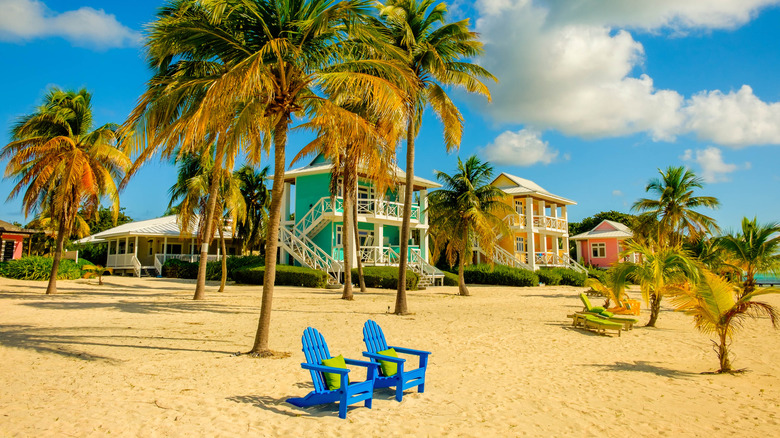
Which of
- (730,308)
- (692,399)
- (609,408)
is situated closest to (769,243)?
(730,308)

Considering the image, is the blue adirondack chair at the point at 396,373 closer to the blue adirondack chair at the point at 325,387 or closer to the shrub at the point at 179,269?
the blue adirondack chair at the point at 325,387

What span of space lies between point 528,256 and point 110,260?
95.3 ft

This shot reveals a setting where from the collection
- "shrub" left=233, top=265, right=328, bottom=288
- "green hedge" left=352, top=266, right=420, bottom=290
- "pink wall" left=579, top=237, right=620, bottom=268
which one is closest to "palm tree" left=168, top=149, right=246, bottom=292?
"shrub" left=233, top=265, right=328, bottom=288

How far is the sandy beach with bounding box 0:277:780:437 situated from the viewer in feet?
16.6

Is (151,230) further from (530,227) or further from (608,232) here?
(608,232)

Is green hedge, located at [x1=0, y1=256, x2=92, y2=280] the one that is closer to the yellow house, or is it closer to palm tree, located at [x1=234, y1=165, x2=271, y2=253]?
palm tree, located at [x1=234, y1=165, x2=271, y2=253]

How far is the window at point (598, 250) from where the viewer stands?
44.4 m

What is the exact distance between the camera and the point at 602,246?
44.7 m

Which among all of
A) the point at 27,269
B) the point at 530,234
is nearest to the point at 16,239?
the point at 27,269

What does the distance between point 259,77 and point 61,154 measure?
1287 centimetres

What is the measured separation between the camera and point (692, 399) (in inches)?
248

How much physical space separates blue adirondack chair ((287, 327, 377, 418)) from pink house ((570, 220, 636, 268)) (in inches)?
1595

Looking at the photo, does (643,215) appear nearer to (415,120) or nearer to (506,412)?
(415,120)

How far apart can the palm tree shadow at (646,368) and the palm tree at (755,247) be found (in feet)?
39.5
